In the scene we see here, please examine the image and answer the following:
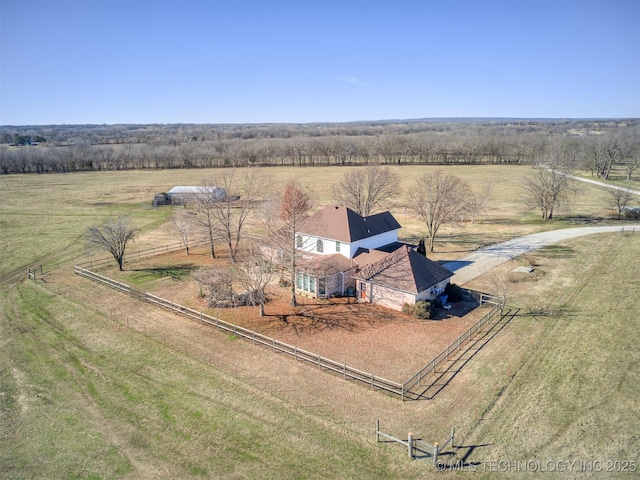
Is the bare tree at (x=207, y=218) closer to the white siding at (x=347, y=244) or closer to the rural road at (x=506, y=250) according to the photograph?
the white siding at (x=347, y=244)

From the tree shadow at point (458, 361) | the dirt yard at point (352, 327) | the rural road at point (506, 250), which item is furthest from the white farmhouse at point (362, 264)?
the rural road at point (506, 250)

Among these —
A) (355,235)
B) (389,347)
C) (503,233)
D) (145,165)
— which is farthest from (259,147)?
(389,347)

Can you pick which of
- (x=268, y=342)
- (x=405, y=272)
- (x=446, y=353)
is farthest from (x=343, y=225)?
(x=446, y=353)

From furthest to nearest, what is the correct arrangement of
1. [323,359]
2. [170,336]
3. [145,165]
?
[145,165] < [170,336] < [323,359]

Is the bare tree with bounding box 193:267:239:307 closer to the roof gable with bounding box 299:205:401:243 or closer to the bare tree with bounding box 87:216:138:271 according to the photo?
the roof gable with bounding box 299:205:401:243

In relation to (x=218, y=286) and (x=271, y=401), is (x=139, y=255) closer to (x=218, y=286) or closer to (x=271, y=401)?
(x=218, y=286)

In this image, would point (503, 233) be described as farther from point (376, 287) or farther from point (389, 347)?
point (389, 347)

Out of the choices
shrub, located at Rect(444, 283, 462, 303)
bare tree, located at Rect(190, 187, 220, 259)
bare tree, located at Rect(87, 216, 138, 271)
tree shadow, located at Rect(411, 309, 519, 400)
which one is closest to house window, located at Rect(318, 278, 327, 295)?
shrub, located at Rect(444, 283, 462, 303)
